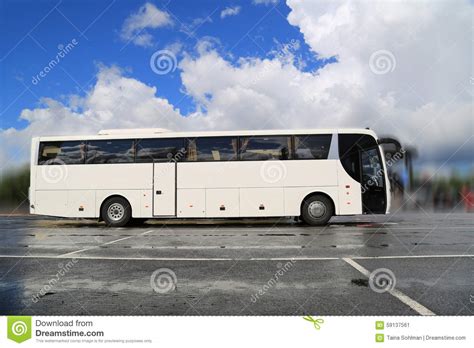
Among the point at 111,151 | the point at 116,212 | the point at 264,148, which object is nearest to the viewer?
the point at 264,148

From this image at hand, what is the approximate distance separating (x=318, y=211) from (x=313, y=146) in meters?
2.21

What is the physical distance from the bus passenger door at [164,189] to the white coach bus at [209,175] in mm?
35

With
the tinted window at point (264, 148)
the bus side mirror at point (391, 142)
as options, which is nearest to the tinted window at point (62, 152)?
the tinted window at point (264, 148)

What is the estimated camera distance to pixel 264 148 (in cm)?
1339

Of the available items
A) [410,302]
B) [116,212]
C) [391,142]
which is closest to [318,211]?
[391,142]

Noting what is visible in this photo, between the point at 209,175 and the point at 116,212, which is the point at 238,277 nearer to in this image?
the point at 209,175

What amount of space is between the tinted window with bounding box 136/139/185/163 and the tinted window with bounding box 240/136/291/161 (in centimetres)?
221

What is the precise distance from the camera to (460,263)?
6.00 m

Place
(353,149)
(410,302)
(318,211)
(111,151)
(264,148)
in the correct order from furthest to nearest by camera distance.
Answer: (111,151) < (264,148) < (353,149) < (318,211) < (410,302)

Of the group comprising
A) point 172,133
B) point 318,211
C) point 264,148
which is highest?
point 172,133

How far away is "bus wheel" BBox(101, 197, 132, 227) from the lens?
13.6 meters

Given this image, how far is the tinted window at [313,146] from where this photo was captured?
520 inches

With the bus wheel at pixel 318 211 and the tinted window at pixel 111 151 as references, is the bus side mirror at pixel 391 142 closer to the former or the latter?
the bus wheel at pixel 318 211

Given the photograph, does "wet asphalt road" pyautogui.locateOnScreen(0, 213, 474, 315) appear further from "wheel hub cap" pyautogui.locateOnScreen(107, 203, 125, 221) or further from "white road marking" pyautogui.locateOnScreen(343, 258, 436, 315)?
"wheel hub cap" pyautogui.locateOnScreen(107, 203, 125, 221)
